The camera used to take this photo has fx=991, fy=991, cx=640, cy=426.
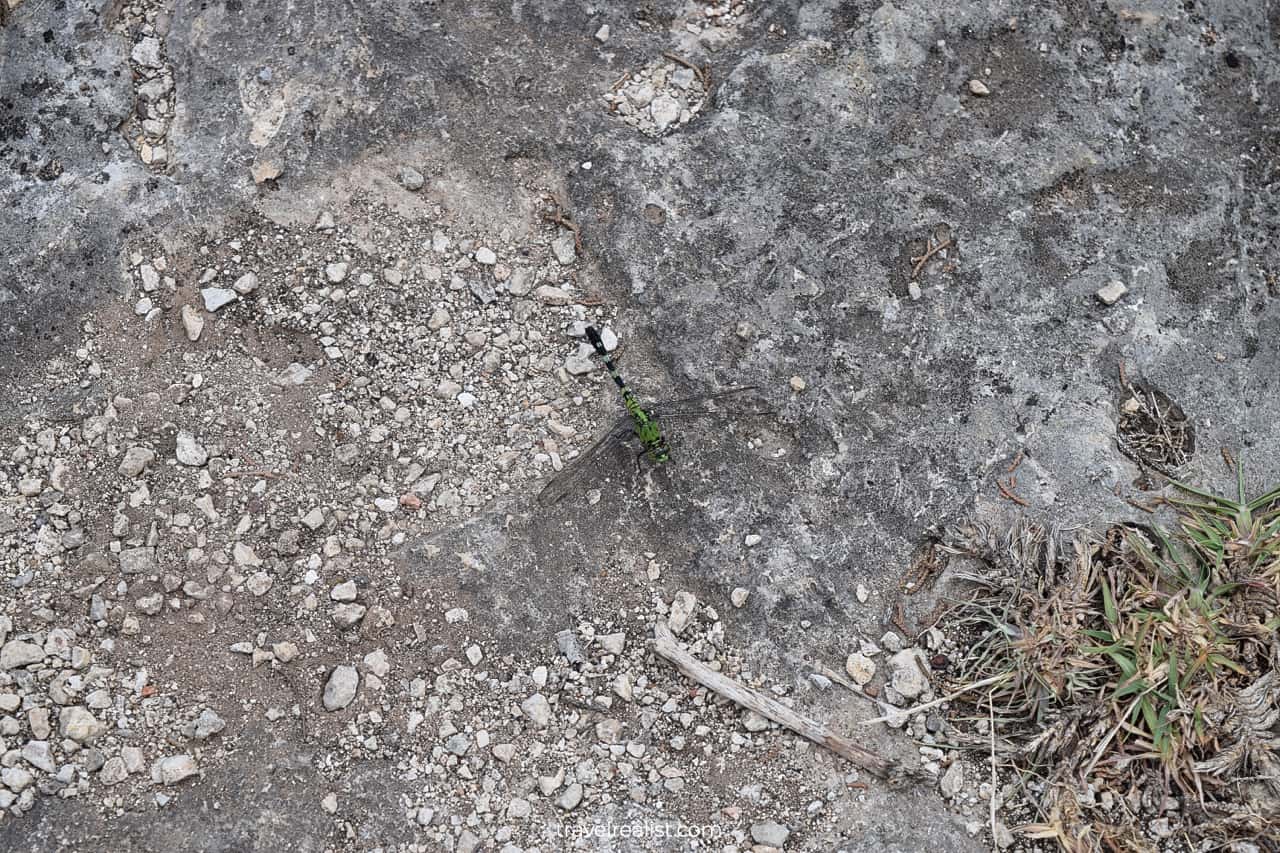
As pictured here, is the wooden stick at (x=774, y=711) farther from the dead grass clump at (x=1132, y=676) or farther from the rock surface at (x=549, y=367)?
the dead grass clump at (x=1132, y=676)

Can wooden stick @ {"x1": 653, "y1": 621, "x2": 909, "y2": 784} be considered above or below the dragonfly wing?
below

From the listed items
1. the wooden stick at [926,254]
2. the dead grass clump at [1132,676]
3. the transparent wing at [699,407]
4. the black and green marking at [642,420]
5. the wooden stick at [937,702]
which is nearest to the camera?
the dead grass clump at [1132,676]

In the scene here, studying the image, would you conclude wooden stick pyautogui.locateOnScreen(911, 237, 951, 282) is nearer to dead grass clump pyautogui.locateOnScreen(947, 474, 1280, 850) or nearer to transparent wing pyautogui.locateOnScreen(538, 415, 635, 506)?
dead grass clump pyautogui.locateOnScreen(947, 474, 1280, 850)

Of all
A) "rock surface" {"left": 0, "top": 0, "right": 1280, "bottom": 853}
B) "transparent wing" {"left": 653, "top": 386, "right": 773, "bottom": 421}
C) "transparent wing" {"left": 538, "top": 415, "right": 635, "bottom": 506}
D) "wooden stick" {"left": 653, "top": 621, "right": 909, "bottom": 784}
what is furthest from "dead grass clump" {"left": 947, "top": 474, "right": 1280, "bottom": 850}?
"transparent wing" {"left": 538, "top": 415, "right": 635, "bottom": 506}

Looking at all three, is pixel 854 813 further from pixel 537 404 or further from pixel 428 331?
pixel 428 331

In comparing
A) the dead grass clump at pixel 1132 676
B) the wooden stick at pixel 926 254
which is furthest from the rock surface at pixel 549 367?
the dead grass clump at pixel 1132 676

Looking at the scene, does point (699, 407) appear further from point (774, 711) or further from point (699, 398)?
point (774, 711)

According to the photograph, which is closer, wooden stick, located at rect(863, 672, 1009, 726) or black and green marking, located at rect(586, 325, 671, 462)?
wooden stick, located at rect(863, 672, 1009, 726)
